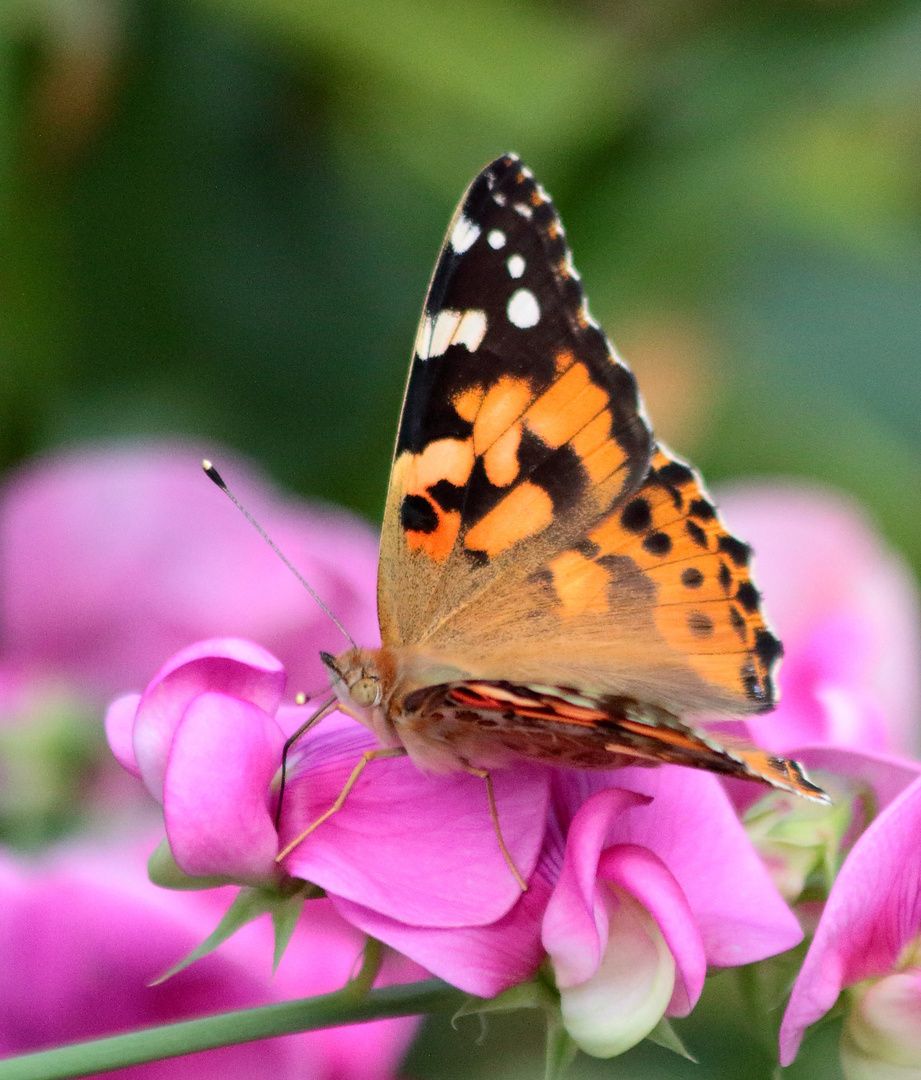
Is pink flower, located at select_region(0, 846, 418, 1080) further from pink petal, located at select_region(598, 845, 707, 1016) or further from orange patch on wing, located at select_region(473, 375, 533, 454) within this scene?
orange patch on wing, located at select_region(473, 375, 533, 454)

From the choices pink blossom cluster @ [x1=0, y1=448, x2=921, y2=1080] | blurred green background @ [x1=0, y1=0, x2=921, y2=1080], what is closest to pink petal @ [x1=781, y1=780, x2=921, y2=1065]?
pink blossom cluster @ [x1=0, y1=448, x2=921, y2=1080]

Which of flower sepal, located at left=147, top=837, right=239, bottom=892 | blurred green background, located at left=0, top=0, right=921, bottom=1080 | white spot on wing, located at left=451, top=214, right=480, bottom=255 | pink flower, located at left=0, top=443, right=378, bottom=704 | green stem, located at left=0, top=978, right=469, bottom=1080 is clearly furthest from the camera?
blurred green background, located at left=0, top=0, right=921, bottom=1080

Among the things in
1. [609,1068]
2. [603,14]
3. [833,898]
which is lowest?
[609,1068]

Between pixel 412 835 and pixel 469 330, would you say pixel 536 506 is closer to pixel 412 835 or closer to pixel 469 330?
pixel 469 330

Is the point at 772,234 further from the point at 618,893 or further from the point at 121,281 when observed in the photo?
the point at 618,893

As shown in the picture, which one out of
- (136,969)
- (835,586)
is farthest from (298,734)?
(835,586)

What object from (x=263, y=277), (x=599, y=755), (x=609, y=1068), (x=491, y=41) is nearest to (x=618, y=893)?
(x=599, y=755)
